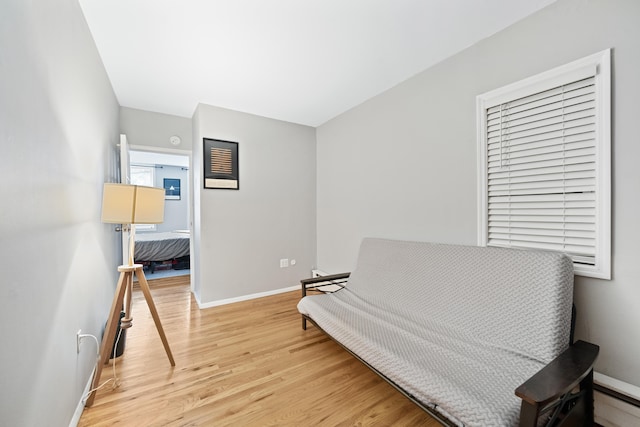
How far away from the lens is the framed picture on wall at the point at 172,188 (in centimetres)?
745

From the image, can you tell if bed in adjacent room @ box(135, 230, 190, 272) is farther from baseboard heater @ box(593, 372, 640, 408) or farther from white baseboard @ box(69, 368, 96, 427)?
baseboard heater @ box(593, 372, 640, 408)

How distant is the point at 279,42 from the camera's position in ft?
6.85

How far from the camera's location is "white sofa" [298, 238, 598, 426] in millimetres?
1139

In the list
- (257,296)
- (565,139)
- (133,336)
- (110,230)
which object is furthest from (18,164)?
(257,296)

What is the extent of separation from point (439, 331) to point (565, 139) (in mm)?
1493

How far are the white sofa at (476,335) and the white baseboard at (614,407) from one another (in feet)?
0.61

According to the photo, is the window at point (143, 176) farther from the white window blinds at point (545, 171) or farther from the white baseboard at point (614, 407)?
the white baseboard at point (614, 407)

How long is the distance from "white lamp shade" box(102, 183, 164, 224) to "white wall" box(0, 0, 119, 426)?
A: 15cm

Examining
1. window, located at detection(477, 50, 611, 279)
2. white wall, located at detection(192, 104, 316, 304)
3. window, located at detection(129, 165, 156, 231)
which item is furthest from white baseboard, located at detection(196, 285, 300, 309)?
window, located at detection(129, 165, 156, 231)

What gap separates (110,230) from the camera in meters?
2.65

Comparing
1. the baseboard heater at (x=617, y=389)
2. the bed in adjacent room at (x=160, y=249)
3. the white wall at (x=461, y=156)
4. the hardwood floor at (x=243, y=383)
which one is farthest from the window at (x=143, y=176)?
the baseboard heater at (x=617, y=389)

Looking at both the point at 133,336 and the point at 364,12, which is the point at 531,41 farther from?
the point at 133,336

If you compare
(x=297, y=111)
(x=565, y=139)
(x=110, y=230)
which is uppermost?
(x=297, y=111)

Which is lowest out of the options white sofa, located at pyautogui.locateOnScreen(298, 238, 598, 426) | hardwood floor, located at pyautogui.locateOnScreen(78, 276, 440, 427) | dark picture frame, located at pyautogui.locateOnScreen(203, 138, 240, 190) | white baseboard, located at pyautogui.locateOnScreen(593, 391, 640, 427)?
hardwood floor, located at pyautogui.locateOnScreen(78, 276, 440, 427)
